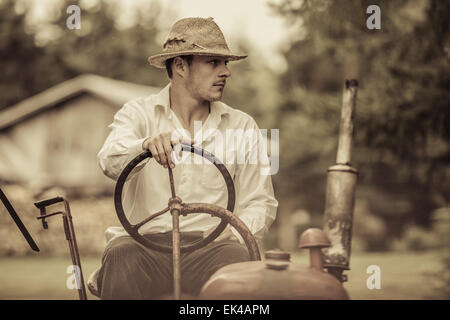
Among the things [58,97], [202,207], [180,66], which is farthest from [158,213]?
[58,97]

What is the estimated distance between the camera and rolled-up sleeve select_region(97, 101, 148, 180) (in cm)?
234

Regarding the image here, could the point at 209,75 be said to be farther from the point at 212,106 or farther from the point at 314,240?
the point at 314,240

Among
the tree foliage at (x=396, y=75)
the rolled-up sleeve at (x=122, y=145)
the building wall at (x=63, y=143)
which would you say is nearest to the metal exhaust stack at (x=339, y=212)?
the rolled-up sleeve at (x=122, y=145)

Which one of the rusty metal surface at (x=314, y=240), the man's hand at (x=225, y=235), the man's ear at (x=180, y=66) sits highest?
the man's ear at (x=180, y=66)

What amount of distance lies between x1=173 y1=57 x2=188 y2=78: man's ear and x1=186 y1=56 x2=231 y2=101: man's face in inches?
1.5

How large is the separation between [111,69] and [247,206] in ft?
71.6

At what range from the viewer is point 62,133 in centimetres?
1622

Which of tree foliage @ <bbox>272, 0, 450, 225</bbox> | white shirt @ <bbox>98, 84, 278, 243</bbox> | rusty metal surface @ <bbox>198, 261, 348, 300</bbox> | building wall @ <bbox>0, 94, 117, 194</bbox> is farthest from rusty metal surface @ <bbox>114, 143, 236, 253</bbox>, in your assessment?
building wall @ <bbox>0, 94, 117, 194</bbox>

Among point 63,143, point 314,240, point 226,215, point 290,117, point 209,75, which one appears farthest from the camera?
point 290,117

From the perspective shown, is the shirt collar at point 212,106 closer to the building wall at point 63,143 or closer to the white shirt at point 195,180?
the white shirt at point 195,180

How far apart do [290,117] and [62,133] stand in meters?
7.26

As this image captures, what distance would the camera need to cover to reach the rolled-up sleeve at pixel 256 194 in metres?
2.64

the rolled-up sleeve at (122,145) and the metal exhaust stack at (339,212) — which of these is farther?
the metal exhaust stack at (339,212)

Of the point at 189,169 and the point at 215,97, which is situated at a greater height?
the point at 215,97
